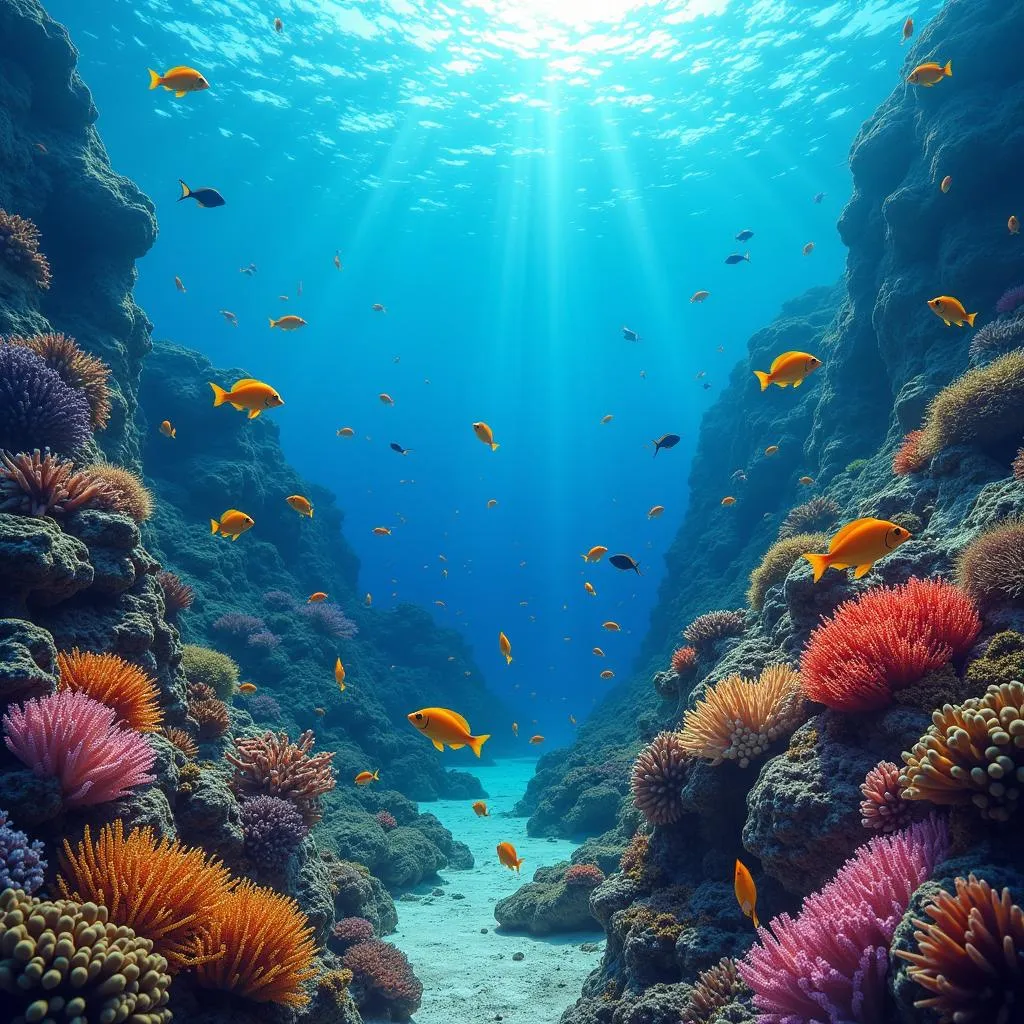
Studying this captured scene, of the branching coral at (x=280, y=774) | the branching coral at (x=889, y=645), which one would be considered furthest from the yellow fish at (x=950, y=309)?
the branching coral at (x=280, y=774)

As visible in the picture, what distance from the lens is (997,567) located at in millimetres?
4020

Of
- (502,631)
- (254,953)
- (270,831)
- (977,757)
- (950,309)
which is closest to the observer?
(977,757)

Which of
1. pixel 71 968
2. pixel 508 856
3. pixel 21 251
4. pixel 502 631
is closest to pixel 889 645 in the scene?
pixel 71 968

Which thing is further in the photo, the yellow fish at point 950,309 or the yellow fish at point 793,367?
the yellow fish at point 950,309

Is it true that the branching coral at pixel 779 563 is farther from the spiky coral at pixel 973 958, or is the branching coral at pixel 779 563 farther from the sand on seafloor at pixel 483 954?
the sand on seafloor at pixel 483 954

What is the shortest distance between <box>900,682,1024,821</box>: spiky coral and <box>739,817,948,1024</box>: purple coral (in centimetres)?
25

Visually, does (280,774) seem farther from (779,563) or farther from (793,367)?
(793,367)

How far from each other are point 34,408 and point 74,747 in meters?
4.19

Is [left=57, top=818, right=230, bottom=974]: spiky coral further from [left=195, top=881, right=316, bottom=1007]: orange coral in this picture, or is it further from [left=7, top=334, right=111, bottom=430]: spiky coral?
[left=7, top=334, right=111, bottom=430]: spiky coral

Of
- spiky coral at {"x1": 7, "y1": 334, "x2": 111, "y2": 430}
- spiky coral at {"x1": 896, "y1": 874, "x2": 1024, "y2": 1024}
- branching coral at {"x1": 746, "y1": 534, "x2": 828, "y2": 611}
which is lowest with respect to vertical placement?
spiky coral at {"x1": 896, "y1": 874, "x2": 1024, "y2": 1024}

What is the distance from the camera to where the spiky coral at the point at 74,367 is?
279 inches

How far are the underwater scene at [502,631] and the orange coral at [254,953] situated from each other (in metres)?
0.03

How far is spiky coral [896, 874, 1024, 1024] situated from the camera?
1898 millimetres

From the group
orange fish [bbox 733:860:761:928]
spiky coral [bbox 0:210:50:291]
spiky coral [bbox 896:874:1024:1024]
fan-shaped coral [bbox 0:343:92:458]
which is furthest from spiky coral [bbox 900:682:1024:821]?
spiky coral [bbox 0:210:50:291]
